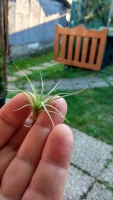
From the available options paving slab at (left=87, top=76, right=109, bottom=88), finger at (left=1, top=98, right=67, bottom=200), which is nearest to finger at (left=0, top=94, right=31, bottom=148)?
finger at (left=1, top=98, right=67, bottom=200)

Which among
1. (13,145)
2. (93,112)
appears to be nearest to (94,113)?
(93,112)

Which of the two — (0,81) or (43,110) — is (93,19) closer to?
(0,81)

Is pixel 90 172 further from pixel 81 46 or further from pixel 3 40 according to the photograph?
pixel 81 46

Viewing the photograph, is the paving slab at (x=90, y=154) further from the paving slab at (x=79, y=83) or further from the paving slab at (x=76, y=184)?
the paving slab at (x=79, y=83)

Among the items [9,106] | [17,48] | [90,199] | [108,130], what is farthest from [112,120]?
[17,48]

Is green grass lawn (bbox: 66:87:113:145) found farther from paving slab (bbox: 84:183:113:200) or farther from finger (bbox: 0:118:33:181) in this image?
finger (bbox: 0:118:33:181)
